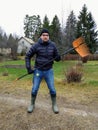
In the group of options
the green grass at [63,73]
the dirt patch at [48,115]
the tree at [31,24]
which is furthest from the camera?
the tree at [31,24]

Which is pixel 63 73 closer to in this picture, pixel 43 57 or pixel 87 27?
pixel 43 57

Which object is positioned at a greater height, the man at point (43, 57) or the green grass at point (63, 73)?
the man at point (43, 57)

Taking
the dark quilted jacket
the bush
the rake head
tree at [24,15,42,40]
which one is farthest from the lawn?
tree at [24,15,42,40]

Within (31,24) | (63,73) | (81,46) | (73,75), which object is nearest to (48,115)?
(81,46)

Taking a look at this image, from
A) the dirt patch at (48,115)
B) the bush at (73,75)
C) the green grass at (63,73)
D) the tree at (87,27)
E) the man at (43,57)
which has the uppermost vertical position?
the tree at (87,27)

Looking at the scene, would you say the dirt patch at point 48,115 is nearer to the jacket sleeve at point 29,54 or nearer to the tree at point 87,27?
the jacket sleeve at point 29,54

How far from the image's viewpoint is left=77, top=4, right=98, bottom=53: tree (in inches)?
1834

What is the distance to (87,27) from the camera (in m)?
47.6

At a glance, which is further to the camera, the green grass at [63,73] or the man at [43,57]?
the green grass at [63,73]

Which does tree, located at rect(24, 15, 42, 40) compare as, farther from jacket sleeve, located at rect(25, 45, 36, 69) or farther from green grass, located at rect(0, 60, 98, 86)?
jacket sleeve, located at rect(25, 45, 36, 69)

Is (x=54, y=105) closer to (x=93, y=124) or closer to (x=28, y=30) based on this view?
(x=93, y=124)

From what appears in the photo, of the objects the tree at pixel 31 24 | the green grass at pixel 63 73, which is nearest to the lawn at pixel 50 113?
the green grass at pixel 63 73

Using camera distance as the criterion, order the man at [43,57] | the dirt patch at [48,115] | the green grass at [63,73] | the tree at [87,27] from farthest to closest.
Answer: the tree at [87,27] < the green grass at [63,73] < the man at [43,57] < the dirt patch at [48,115]

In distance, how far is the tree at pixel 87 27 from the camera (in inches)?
1834
